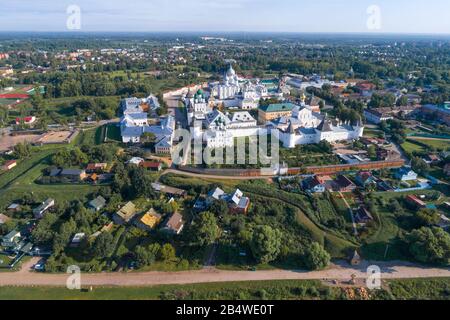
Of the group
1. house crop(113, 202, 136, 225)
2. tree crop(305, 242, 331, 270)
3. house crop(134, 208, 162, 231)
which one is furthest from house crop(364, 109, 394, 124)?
house crop(113, 202, 136, 225)

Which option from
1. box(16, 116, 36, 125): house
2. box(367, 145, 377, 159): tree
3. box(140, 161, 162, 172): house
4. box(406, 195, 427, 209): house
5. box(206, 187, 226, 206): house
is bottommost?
box(406, 195, 427, 209): house

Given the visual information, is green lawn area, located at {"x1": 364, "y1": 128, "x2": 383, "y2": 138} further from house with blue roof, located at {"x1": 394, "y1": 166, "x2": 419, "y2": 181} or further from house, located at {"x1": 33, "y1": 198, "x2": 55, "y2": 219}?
house, located at {"x1": 33, "y1": 198, "x2": 55, "y2": 219}

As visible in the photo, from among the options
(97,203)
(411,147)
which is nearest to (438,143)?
(411,147)

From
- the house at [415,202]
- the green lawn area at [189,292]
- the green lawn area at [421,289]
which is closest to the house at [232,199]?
the green lawn area at [189,292]

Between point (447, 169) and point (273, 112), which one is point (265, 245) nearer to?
point (447, 169)

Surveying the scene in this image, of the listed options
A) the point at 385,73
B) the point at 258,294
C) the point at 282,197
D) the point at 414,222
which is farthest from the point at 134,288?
the point at 385,73

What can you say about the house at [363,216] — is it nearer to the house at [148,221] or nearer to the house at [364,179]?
the house at [364,179]
